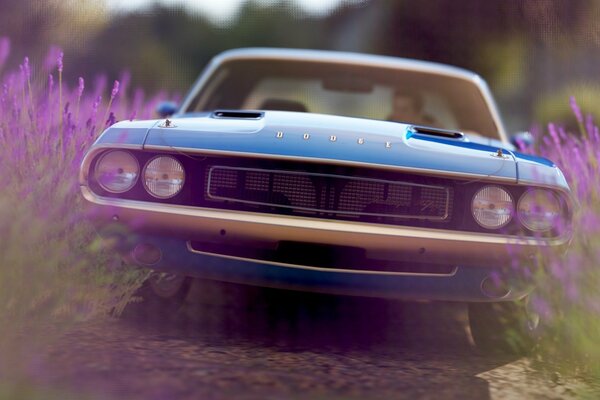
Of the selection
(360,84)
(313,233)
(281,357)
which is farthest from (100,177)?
(360,84)

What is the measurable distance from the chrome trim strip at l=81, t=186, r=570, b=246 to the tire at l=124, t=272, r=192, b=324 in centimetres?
69

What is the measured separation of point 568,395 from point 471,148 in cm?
113

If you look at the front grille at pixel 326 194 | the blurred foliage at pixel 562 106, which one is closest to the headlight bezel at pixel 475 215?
the front grille at pixel 326 194

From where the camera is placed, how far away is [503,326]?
4.30 metres

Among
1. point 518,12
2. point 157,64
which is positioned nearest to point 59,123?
point 518,12

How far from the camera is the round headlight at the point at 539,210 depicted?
3955 millimetres

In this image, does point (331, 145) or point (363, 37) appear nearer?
point (331, 145)

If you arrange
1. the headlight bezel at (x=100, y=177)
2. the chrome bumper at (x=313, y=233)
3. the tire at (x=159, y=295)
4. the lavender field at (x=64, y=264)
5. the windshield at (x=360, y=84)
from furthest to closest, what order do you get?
the windshield at (x=360, y=84), the tire at (x=159, y=295), the headlight bezel at (x=100, y=177), the lavender field at (x=64, y=264), the chrome bumper at (x=313, y=233)

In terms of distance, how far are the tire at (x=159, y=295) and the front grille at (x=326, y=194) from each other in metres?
0.83

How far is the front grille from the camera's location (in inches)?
150

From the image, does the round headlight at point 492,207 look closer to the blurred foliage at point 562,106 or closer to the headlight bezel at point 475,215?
the headlight bezel at point 475,215

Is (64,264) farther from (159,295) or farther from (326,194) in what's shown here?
(326,194)

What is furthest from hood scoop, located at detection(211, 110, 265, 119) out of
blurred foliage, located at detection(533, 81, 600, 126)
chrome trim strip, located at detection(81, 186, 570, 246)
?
blurred foliage, located at detection(533, 81, 600, 126)

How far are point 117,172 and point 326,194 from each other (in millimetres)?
913
